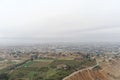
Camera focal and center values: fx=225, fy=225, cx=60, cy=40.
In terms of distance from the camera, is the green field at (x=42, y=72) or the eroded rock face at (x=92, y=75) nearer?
the green field at (x=42, y=72)

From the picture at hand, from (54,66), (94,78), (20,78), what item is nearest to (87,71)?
(94,78)

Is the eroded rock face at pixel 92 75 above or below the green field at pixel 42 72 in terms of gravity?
below

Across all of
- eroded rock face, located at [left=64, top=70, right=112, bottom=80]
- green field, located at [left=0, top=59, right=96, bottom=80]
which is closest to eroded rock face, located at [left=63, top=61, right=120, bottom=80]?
eroded rock face, located at [left=64, top=70, right=112, bottom=80]

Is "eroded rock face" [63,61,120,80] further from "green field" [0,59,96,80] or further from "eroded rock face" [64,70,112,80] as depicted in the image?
"green field" [0,59,96,80]

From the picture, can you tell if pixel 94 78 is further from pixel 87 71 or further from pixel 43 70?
pixel 43 70

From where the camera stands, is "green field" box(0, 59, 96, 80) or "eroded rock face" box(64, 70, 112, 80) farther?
"eroded rock face" box(64, 70, 112, 80)

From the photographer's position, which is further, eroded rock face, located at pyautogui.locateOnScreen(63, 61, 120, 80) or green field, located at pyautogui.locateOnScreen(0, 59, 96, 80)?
eroded rock face, located at pyautogui.locateOnScreen(63, 61, 120, 80)

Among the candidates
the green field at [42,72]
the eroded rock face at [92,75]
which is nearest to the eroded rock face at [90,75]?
the eroded rock face at [92,75]

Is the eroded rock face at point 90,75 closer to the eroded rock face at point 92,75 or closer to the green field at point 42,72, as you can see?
the eroded rock face at point 92,75

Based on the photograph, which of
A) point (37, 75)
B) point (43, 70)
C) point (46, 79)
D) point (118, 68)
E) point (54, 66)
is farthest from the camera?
point (118, 68)

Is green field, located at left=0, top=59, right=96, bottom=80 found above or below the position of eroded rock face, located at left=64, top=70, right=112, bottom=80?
above

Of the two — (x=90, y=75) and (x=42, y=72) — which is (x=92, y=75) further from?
(x=42, y=72)
